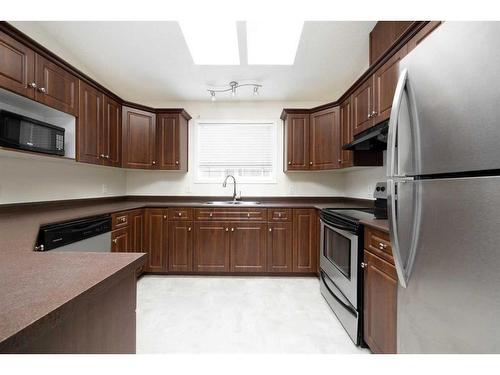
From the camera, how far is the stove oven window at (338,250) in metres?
1.91

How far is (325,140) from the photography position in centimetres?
309

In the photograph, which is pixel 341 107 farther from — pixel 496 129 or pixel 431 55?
pixel 496 129

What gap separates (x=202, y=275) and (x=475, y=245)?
285 cm

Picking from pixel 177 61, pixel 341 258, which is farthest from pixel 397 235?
pixel 177 61

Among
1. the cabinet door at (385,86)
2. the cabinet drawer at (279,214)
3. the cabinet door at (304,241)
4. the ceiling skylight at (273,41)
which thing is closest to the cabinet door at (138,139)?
the ceiling skylight at (273,41)

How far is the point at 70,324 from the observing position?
585mm

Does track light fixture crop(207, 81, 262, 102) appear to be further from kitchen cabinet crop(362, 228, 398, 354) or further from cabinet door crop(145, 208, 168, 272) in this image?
kitchen cabinet crop(362, 228, 398, 354)

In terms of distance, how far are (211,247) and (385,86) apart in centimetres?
254

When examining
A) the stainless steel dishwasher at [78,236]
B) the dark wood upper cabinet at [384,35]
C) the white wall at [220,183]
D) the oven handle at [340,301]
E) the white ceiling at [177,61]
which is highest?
the white ceiling at [177,61]

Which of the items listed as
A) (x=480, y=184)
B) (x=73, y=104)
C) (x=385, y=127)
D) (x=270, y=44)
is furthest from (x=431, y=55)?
(x=73, y=104)

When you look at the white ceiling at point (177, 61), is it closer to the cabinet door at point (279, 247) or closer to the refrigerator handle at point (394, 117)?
the refrigerator handle at point (394, 117)

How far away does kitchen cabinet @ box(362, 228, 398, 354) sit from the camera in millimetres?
1360

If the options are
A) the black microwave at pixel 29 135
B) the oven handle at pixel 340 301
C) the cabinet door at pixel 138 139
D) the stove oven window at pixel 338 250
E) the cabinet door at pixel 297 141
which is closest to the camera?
the black microwave at pixel 29 135

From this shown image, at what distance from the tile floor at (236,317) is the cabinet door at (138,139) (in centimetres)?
156
